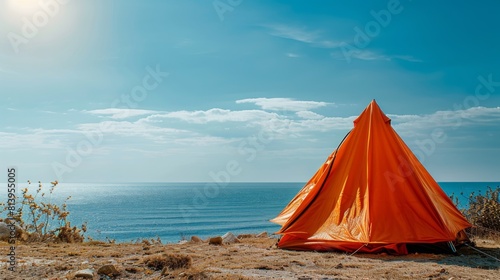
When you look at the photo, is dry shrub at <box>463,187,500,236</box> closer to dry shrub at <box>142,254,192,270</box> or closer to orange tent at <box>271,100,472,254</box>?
orange tent at <box>271,100,472,254</box>

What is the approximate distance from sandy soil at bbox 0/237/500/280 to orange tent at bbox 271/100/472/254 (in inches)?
17.3

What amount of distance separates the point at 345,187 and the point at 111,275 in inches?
242

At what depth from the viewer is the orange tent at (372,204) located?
9914mm

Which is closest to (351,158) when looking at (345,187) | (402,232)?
(345,187)

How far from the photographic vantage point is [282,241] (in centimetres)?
1080

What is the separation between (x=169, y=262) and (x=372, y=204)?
5.10 m

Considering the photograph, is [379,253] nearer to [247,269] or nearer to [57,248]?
[247,269]

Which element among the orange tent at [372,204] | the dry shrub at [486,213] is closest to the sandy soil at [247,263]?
the orange tent at [372,204]

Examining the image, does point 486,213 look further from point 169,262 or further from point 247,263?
point 169,262

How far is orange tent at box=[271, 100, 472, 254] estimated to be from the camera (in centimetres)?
991

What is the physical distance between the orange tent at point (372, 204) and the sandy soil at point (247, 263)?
439 mm

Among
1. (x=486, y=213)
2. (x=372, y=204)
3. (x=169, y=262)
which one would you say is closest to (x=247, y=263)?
(x=169, y=262)

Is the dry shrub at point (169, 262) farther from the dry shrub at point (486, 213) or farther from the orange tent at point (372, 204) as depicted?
the dry shrub at point (486, 213)

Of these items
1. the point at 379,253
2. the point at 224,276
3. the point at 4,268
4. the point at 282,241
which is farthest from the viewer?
the point at 282,241
